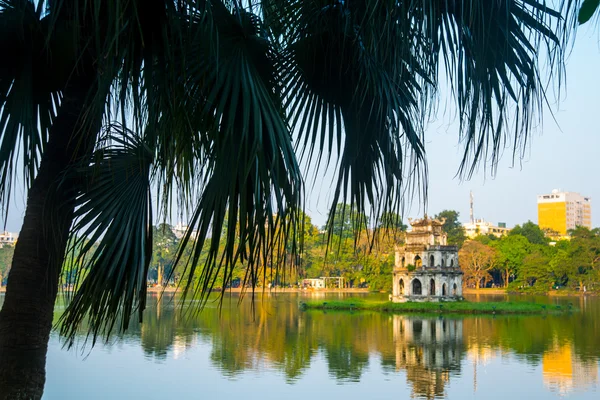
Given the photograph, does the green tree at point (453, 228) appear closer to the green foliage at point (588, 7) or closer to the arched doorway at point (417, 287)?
the arched doorway at point (417, 287)

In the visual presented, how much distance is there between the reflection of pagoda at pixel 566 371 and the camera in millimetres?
12406

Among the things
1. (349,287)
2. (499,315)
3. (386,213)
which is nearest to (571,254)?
(349,287)

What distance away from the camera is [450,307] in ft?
92.4

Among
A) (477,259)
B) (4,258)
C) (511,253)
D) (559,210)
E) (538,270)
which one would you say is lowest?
(4,258)

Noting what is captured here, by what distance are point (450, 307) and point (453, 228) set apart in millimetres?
30233

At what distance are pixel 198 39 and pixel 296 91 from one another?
484 millimetres

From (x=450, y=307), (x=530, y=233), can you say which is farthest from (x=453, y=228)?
(x=450, y=307)

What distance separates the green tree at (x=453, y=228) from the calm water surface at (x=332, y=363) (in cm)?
3165

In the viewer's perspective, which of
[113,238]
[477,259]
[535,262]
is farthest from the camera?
[477,259]

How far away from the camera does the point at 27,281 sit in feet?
7.02

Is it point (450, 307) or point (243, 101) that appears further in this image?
point (450, 307)

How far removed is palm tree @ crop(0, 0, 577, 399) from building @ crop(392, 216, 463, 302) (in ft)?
100

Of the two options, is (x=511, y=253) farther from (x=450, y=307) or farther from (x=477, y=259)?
(x=450, y=307)

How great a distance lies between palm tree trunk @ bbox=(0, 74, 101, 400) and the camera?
6.82 feet
